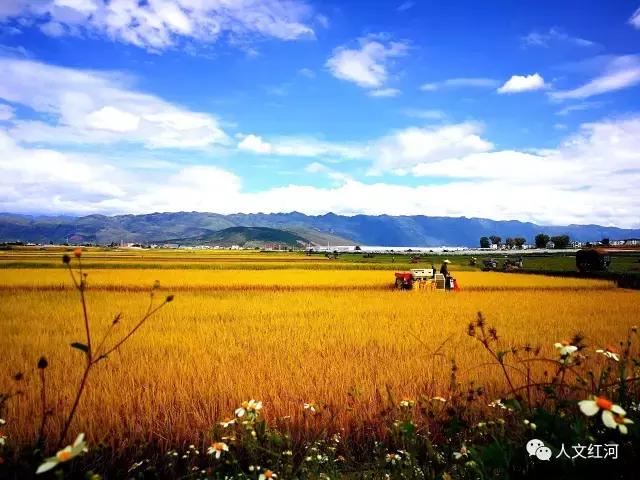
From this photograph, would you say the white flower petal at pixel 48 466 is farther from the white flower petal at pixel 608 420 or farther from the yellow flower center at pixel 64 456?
the white flower petal at pixel 608 420

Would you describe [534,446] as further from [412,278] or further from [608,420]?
[412,278]

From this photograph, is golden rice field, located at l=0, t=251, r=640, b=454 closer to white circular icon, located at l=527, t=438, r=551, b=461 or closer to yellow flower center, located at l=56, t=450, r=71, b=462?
white circular icon, located at l=527, t=438, r=551, b=461

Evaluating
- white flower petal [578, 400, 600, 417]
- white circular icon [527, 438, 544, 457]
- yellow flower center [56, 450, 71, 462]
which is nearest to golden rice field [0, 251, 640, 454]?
white circular icon [527, 438, 544, 457]

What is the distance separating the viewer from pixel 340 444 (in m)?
5.29

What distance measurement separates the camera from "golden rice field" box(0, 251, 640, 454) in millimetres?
5887

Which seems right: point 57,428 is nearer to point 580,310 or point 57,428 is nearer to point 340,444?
point 340,444

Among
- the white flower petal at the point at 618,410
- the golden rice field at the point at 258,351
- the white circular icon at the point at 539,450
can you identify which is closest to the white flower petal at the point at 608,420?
the white flower petal at the point at 618,410

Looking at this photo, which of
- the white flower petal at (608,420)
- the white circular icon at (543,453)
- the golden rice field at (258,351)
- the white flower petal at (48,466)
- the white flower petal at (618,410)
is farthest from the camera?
the golden rice field at (258,351)

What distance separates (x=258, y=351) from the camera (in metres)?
9.45

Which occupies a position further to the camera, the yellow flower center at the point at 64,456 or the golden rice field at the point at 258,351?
the golden rice field at the point at 258,351

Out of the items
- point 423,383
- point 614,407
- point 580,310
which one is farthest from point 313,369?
point 580,310

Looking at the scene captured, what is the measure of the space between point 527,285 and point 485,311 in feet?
47.8

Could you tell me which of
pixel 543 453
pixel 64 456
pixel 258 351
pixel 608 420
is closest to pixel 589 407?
pixel 608 420

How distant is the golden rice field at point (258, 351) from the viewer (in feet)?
19.3
